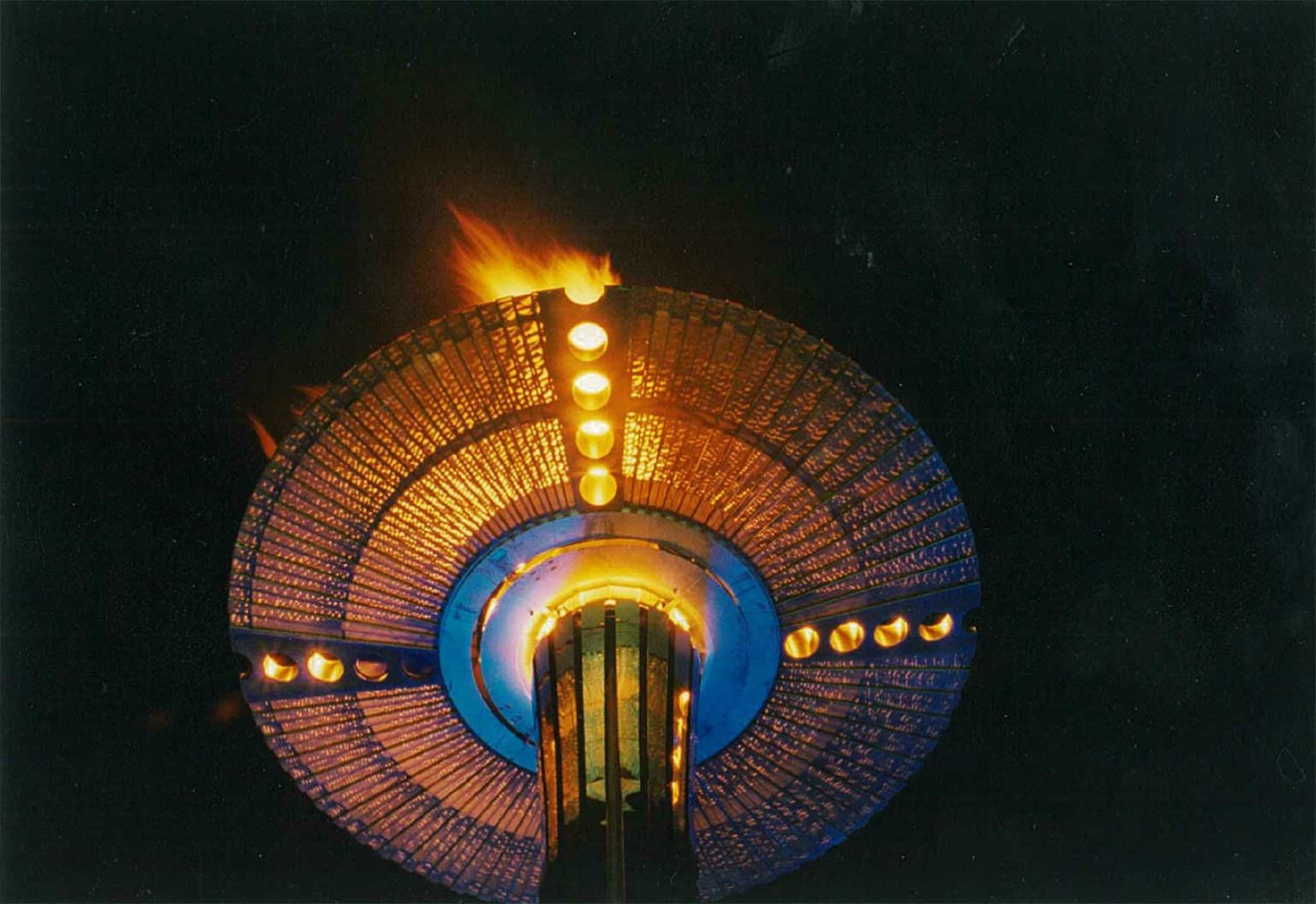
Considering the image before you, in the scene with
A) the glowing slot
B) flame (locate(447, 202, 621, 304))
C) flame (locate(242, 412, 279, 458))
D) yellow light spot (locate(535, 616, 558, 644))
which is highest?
flame (locate(447, 202, 621, 304))

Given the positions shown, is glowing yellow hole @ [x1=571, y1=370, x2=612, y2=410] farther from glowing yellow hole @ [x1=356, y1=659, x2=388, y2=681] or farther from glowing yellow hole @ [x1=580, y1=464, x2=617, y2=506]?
glowing yellow hole @ [x1=356, y1=659, x2=388, y2=681]

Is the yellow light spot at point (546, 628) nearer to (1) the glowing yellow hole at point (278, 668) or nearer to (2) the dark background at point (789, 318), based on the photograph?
(1) the glowing yellow hole at point (278, 668)

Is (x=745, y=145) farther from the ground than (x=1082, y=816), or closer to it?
farther from the ground

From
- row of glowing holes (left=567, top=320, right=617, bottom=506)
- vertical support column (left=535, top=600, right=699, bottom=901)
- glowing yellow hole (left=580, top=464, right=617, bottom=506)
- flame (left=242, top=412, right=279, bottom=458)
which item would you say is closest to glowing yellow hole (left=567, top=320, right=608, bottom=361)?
row of glowing holes (left=567, top=320, right=617, bottom=506)

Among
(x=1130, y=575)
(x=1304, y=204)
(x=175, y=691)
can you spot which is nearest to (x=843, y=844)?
(x=1130, y=575)

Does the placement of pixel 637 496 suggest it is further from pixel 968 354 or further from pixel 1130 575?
pixel 1130 575

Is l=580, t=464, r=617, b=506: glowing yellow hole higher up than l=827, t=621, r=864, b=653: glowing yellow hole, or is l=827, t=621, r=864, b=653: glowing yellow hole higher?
l=580, t=464, r=617, b=506: glowing yellow hole

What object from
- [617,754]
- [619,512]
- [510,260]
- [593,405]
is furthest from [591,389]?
[510,260]
